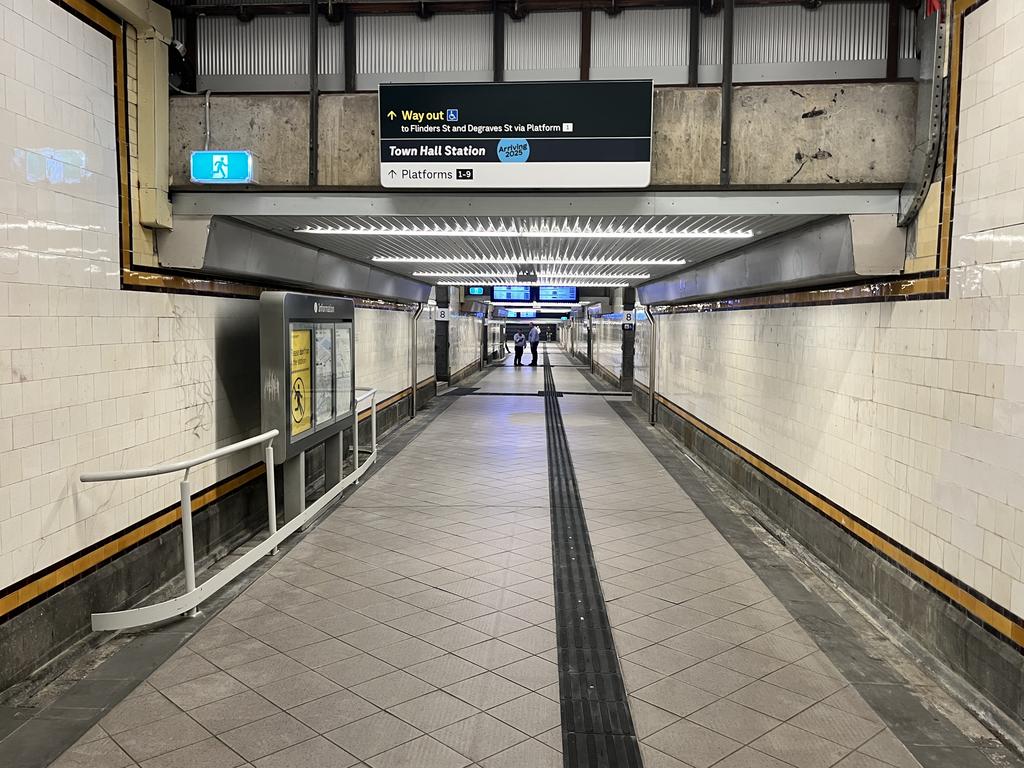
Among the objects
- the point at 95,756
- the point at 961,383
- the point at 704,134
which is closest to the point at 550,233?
the point at 704,134

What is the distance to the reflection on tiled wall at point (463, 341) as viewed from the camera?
2016 cm

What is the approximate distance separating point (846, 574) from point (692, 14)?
3808 mm

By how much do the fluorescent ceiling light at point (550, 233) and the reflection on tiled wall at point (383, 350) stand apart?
12.2 ft

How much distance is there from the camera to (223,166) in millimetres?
4469

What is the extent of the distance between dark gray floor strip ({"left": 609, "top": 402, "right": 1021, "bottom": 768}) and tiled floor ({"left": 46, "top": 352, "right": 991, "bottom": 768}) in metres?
0.08

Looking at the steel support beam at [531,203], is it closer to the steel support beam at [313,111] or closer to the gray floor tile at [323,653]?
the steel support beam at [313,111]

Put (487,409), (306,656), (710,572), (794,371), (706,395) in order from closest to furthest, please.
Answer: (306,656) → (710,572) → (794,371) → (706,395) → (487,409)

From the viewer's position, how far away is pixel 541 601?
4496 mm

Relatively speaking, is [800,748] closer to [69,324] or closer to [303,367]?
[69,324]

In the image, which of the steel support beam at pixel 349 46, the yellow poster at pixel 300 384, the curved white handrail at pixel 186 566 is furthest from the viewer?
the yellow poster at pixel 300 384

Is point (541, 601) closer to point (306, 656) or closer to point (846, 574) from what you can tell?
point (306, 656)

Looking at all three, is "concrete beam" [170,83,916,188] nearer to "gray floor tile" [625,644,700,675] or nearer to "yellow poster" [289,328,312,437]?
"yellow poster" [289,328,312,437]

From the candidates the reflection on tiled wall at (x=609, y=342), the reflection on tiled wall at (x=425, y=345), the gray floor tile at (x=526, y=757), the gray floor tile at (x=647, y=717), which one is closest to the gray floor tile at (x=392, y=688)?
the gray floor tile at (x=526, y=757)

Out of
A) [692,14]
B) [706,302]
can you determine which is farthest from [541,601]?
[706,302]
